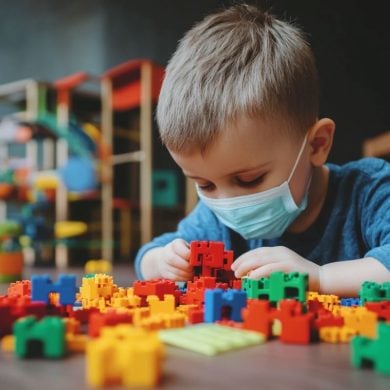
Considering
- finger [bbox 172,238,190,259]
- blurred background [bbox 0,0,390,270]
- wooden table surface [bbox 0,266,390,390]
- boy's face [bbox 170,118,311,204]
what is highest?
blurred background [bbox 0,0,390,270]

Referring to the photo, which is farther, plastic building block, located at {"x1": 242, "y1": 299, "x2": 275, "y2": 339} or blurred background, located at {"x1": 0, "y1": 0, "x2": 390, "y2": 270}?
blurred background, located at {"x1": 0, "y1": 0, "x2": 390, "y2": 270}

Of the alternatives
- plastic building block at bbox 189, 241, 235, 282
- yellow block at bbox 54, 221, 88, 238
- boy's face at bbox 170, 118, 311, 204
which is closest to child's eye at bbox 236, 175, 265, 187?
boy's face at bbox 170, 118, 311, 204

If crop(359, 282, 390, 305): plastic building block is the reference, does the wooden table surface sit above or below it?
below

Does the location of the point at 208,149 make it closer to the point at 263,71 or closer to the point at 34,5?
the point at 263,71

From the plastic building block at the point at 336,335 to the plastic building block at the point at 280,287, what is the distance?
0.10 m

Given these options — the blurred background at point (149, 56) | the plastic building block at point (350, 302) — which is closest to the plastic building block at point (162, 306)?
the plastic building block at point (350, 302)

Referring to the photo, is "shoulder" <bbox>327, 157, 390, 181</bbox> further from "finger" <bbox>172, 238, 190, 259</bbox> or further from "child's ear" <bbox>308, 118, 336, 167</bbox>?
"finger" <bbox>172, 238, 190, 259</bbox>

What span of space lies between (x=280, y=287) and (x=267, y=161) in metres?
0.26

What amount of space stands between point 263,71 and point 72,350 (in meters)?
0.54

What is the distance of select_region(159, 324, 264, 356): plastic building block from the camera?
41 centimetres

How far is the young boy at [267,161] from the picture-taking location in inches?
29.3

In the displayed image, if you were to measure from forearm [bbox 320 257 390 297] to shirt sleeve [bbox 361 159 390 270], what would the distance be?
4.2 inches

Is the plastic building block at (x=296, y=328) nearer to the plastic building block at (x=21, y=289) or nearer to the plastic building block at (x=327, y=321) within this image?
the plastic building block at (x=327, y=321)

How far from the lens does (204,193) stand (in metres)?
0.87
